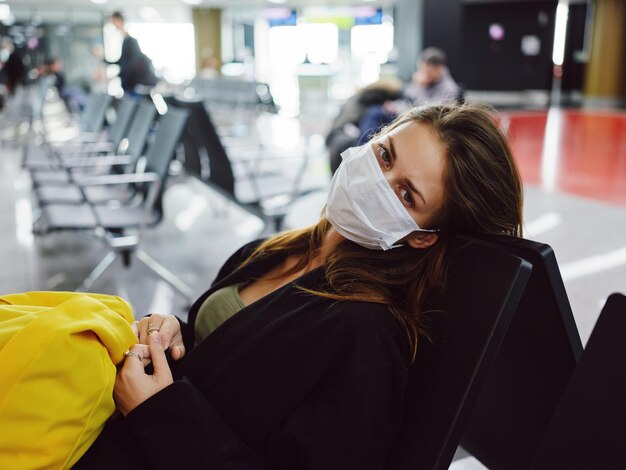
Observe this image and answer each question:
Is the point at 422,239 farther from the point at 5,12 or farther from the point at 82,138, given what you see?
the point at 5,12

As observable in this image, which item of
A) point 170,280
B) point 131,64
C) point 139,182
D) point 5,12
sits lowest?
point 170,280

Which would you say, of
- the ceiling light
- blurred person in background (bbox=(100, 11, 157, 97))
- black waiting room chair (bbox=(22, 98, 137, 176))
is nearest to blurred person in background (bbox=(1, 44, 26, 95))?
blurred person in background (bbox=(100, 11, 157, 97))

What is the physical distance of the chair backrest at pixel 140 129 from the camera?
396 cm

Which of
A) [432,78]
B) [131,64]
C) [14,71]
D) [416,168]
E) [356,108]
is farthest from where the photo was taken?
[14,71]

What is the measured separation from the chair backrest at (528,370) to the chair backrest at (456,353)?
0.19ft

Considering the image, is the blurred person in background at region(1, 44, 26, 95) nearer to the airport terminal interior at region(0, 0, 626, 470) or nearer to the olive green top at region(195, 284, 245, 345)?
the airport terminal interior at region(0, 0, 626, 470)

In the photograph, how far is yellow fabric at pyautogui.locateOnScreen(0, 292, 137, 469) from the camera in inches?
35.3

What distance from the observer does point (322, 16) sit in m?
21.2

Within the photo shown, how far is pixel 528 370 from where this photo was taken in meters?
1.18

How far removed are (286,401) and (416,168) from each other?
0.48 meters

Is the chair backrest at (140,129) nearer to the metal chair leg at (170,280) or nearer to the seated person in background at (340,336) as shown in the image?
the metal chair leg at (170,280)

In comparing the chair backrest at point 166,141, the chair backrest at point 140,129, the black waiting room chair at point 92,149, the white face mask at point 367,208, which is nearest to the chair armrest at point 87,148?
the black waiting room chair at point 92,149

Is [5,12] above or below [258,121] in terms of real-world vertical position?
above

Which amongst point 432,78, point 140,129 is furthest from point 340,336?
point 432,78
